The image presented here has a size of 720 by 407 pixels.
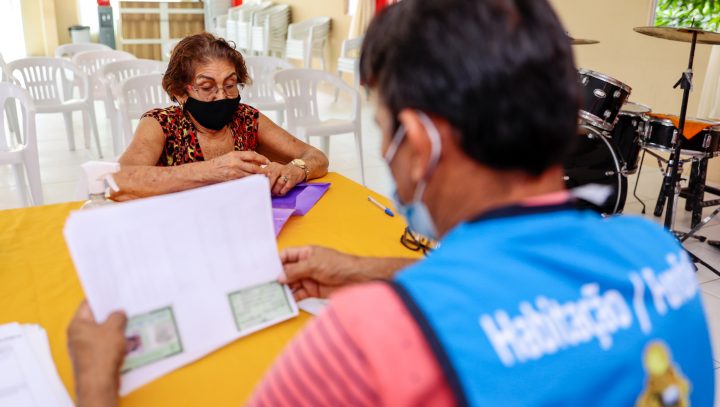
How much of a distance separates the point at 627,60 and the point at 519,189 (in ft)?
17.4

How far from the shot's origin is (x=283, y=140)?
221cm

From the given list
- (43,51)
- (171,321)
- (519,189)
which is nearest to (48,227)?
(171,321)

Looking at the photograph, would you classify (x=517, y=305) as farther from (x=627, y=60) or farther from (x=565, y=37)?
(x=627, y=60)

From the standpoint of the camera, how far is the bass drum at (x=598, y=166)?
11.3ft

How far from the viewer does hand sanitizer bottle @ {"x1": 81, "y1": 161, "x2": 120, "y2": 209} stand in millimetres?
1457

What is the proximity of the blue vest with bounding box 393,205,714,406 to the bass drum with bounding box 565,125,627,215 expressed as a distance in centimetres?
300

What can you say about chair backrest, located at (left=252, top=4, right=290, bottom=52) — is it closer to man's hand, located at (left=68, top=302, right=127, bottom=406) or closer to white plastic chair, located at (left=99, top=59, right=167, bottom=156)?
white plastic chair, located at (left=99, top=59, right=167, bottom=156)

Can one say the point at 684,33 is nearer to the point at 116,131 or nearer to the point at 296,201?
the point at 296,201

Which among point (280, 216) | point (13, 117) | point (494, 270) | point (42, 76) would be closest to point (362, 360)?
point (494, 270)

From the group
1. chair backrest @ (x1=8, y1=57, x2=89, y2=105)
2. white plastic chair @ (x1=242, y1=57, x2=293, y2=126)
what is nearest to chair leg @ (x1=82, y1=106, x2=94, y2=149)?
chair backrest @ (x1=8, y1=57, x2=89, y2=105)

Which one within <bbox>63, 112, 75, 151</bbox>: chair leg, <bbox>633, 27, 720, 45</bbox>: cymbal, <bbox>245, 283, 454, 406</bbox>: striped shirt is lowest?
<bbox>63, 112, 75, 151</bbox>: chair leg

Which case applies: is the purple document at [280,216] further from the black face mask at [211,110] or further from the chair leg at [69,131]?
the chair leg at [69,131]

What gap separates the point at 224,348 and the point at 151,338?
14cm

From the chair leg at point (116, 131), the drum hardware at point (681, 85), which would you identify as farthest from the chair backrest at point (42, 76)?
the drum hardware at point (681, 85)
